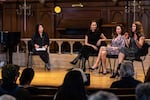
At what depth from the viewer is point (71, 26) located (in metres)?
12.4

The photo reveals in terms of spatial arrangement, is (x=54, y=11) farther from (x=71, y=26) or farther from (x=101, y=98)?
(x=101, y=98)

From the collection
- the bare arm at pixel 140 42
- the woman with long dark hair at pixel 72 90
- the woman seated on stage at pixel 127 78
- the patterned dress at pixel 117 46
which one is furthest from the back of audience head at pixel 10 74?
the patterned dress at pixel 117 46

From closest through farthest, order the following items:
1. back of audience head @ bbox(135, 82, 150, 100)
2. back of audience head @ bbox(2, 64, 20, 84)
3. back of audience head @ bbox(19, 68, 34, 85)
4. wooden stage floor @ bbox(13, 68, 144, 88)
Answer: back of audience head @ bbox(135, 82, 150, 100)
back of audience head @ bbox(2, 64, 20, 84)
back of audience head @ bbox(19, 68, 34, 85)
wooden stage floor @ bbox(13, 68, 144, 88)

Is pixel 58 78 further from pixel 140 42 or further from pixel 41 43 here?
pixel 140 42

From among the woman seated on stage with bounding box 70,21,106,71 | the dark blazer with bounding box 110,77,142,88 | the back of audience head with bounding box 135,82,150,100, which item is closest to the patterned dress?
the woman seated on stage with bounding box 70,21,106,71

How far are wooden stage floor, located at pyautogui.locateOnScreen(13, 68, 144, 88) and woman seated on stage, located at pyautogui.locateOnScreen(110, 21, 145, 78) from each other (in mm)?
436

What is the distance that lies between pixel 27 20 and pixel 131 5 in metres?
3.63

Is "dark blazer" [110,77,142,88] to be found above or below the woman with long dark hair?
below

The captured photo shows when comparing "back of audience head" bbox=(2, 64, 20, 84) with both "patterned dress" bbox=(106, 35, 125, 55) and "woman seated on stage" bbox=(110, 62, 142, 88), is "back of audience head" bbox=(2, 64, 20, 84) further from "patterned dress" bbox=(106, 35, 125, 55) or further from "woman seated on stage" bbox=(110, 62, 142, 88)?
"patterned dress" bbox=(106, 35, 125, 55)

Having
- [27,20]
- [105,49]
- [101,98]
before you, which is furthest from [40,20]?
[101,98]

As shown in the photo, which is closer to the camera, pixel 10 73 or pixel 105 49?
pixel 10 73

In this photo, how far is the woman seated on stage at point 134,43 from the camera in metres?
7.69

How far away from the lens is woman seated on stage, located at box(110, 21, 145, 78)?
769 centimetres

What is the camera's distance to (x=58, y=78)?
25.6 feet
